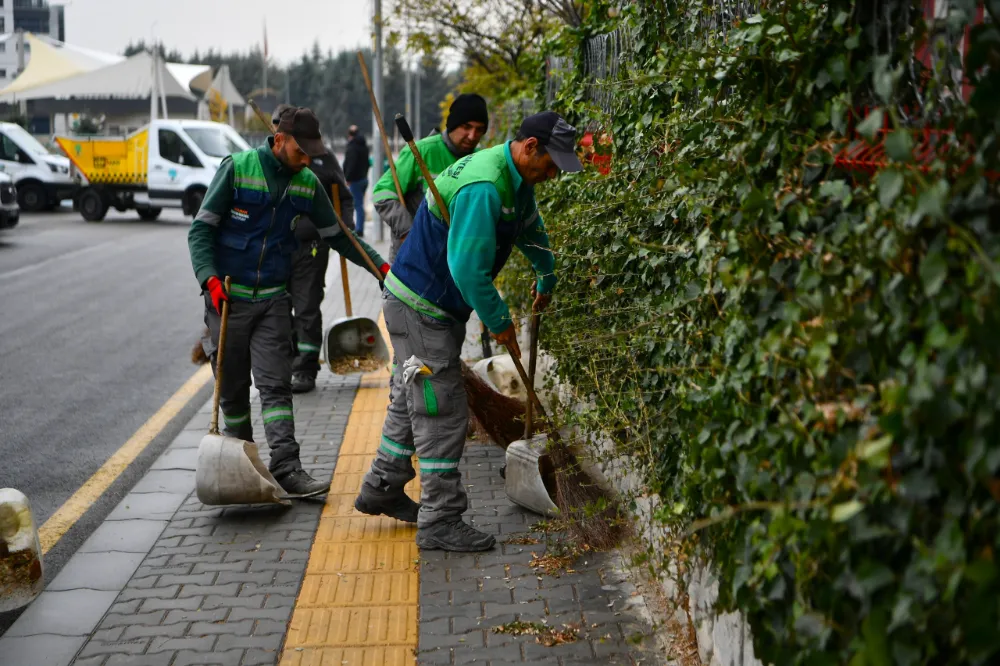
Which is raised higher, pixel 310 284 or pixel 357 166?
pixel 357 166

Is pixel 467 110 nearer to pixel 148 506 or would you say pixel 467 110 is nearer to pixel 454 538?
pixel 454 538

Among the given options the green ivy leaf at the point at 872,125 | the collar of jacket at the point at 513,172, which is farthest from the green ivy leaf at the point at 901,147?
the collar of jacket at the point at 513,172

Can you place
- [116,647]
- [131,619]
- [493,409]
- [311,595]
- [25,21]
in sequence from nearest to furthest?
1. [116,647]
2. [131,619]
3. [311,595]
4. [493,409]
5. [25,21]

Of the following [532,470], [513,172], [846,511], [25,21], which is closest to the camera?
[846,511]

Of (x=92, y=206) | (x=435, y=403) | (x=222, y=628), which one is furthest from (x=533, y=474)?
(x=92, y=206)

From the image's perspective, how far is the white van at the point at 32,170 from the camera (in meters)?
25.3

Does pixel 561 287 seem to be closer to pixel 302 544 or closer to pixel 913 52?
pixel 302 544

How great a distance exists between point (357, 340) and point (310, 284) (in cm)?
57

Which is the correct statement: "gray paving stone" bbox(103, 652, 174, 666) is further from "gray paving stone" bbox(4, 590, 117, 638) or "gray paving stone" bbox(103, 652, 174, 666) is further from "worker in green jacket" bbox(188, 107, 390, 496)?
"worker in green jacket" bbox(188, 107, 390, 496)

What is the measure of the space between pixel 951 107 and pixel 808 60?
2.49 ft

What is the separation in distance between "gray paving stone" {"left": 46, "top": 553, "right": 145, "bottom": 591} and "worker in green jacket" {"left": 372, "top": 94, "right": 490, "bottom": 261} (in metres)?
2.53

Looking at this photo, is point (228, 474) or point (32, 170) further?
point (32, 170)

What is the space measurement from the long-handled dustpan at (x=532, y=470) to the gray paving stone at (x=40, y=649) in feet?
7.02

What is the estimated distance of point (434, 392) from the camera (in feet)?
16.3
